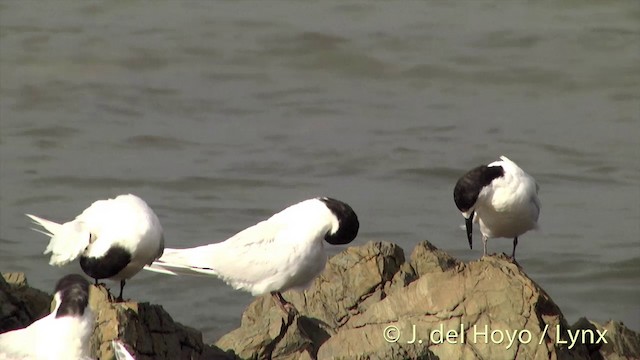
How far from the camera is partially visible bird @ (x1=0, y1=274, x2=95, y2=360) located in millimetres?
6008

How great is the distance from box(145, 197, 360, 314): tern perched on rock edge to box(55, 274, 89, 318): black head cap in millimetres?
1719

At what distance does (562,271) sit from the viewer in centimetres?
1136

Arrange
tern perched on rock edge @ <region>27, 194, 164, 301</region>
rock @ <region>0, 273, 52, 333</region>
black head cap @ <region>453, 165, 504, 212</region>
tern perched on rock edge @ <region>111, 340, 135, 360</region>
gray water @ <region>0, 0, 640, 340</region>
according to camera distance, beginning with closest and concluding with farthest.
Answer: tern perched on rock edge @ <region>111, 340, 135, 360</region> < rock @ <region>0, 273, 52, 333</region> < tern perched on rock edge @ <region>27, 194, 164, 301</region> < black head cap @ <region>453, 165, 504, 212</region> < gray water @ <region>0, 0, 640, 340</region>

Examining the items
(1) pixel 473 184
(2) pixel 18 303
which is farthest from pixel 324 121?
(2) pixel 18 303

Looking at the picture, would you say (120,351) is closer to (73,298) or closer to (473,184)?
(73,298)

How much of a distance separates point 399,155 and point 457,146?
0.57 m

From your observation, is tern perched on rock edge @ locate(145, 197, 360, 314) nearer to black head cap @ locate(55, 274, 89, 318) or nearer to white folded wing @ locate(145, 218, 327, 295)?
white folded wing @ locate(145, 218, 327, 295)

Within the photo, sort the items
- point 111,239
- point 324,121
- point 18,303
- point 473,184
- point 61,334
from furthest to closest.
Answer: point 324,121 < point 473,184 < point 111,239 < point 18,303 < point 61,334

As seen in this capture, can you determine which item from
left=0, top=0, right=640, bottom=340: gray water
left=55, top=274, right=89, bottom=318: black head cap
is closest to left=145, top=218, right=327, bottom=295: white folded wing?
left=0, top=0, right=640, bottom=340: gray water

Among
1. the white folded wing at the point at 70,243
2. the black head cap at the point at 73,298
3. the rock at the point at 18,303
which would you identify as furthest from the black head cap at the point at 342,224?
the black head cap at the point at 73,298

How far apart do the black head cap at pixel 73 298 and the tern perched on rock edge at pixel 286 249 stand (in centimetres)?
172

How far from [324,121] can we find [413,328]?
8154 millimetres

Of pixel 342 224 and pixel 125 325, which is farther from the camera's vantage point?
pixel 342 224

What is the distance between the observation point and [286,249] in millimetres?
7805
